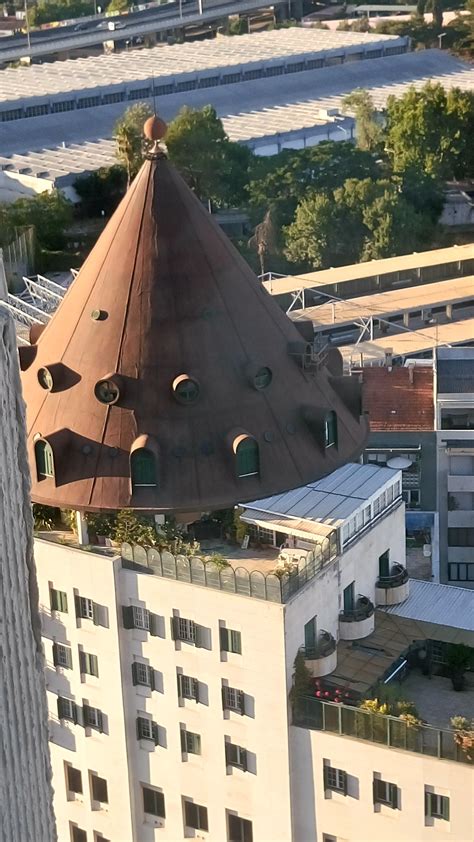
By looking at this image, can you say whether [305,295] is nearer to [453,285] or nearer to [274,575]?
[453,285]

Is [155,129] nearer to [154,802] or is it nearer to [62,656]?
[62,656]

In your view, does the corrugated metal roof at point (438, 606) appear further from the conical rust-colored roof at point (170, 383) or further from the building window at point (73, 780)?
the building window at point (73, 780)

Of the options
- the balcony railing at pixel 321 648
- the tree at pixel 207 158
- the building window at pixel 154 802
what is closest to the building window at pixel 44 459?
the balcony railing at pixel 321 648

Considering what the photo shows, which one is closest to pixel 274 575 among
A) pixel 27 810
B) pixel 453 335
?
pixel 27 810

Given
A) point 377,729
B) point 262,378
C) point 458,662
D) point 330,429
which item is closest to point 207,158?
point 330,429

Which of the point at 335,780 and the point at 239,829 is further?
the point at 239,829

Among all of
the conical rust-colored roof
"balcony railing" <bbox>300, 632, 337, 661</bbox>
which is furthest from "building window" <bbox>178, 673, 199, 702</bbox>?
the conical rust-colored roof
